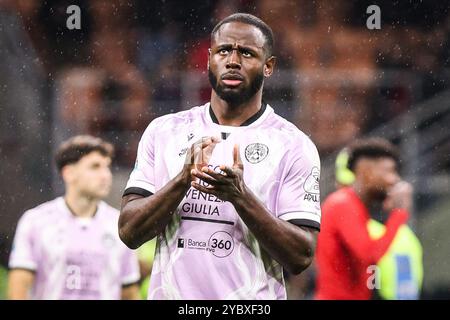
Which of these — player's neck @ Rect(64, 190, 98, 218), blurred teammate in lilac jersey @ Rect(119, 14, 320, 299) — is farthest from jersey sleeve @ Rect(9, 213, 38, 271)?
blurred teammate in lilac jersey @ Rect(119, 14, 320, 299)

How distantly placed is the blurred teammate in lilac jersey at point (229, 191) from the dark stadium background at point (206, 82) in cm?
179

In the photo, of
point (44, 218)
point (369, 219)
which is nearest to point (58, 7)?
point (44, 218)

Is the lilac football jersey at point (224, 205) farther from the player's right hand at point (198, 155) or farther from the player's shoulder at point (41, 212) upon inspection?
the player's shoulder at point (41, 212)

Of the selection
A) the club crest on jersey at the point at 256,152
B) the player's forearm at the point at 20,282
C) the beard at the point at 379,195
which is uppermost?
the beard at the point at 379,195

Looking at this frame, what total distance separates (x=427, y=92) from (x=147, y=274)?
1.98 metres

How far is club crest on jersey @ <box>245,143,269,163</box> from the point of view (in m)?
3.06

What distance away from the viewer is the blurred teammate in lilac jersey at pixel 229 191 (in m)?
2.86

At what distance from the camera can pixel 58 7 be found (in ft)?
16.9

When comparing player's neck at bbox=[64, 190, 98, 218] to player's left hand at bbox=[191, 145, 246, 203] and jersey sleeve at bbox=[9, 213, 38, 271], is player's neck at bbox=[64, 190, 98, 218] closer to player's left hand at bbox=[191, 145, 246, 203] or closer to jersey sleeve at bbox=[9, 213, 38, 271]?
jersey sleeve at bbox=[9, 213, 38, 271]

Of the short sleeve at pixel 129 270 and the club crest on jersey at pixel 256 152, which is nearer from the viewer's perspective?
the club crest on jersey at pixel 256 152

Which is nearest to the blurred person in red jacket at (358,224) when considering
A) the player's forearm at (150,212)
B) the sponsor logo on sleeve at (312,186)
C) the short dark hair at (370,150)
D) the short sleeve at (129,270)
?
the short dark hair at (370,150)

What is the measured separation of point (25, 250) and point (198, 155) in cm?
182

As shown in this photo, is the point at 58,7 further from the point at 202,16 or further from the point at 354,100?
the point at 354,100

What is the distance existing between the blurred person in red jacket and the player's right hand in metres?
1.49
